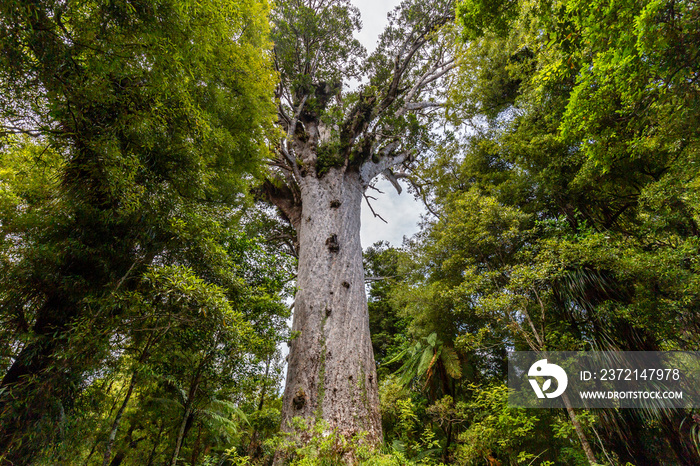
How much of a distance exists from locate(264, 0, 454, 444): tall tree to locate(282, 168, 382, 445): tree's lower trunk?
0.05 feet

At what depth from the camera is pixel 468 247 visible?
594cm

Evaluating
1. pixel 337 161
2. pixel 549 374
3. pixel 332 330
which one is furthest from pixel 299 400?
pixel 337 161

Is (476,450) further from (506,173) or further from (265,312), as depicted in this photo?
(506,173)

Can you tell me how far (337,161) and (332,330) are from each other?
156 inches

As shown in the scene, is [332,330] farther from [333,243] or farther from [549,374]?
[549,374]

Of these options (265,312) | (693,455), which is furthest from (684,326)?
(265,312)

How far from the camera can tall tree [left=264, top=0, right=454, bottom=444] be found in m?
3.69

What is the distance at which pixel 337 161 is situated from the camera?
21.4 feet

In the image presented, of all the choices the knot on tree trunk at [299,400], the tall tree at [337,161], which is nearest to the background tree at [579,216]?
the tall tree at [337,161]

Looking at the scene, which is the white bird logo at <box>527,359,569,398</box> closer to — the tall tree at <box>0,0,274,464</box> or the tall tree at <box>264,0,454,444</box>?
the tall tree at <box>264,0,454,444</box>

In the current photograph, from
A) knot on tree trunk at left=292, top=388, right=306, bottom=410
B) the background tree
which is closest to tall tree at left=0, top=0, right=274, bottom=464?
knot on tree trunk at left=292, top=388, right=306, bottom=410

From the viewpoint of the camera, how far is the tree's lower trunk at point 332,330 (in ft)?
11.2

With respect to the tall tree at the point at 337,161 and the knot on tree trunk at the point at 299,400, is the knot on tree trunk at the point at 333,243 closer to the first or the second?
the tall tree at the point at 337,161

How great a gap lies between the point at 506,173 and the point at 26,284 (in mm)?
8512
